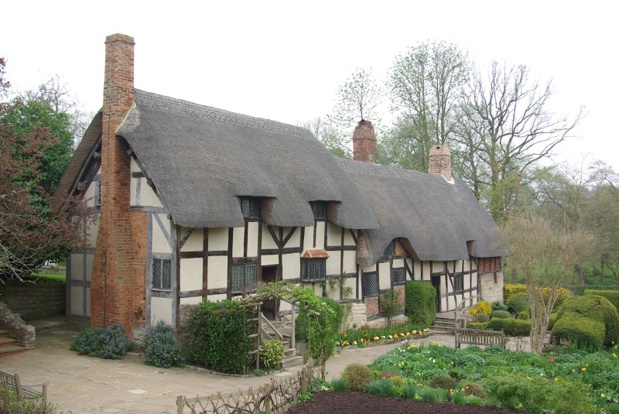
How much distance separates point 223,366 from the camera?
14328mm

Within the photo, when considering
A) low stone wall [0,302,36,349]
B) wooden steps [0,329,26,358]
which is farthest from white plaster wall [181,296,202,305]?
wooden steps [0,329,26,358]

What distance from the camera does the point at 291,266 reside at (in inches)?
730

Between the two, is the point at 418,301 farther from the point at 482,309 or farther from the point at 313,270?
the point at 313,270

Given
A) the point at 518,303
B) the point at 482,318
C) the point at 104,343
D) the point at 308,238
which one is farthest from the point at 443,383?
the point at 518,303

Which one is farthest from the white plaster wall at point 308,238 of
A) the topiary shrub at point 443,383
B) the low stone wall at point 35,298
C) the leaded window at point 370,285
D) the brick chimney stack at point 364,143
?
the brick chimney stack at point 364,143

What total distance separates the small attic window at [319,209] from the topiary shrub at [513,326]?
961cm

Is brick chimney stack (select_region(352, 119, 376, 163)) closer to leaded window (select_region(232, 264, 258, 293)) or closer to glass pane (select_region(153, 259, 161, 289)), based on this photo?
leaded window (select_region(232, 264, 258, 293))

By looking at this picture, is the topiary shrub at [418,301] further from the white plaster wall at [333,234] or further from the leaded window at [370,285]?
the white plaster wall at [333,234]

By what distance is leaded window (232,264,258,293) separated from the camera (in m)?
16.5

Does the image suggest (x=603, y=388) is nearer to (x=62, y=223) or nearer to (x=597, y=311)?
(x=597, y=311)

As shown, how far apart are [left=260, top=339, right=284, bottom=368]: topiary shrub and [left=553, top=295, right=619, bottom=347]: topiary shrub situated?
8.50 metres

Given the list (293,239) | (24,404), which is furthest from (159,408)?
(293,239)

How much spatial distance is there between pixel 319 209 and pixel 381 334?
17.0 feet

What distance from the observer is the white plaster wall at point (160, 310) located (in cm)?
1509
